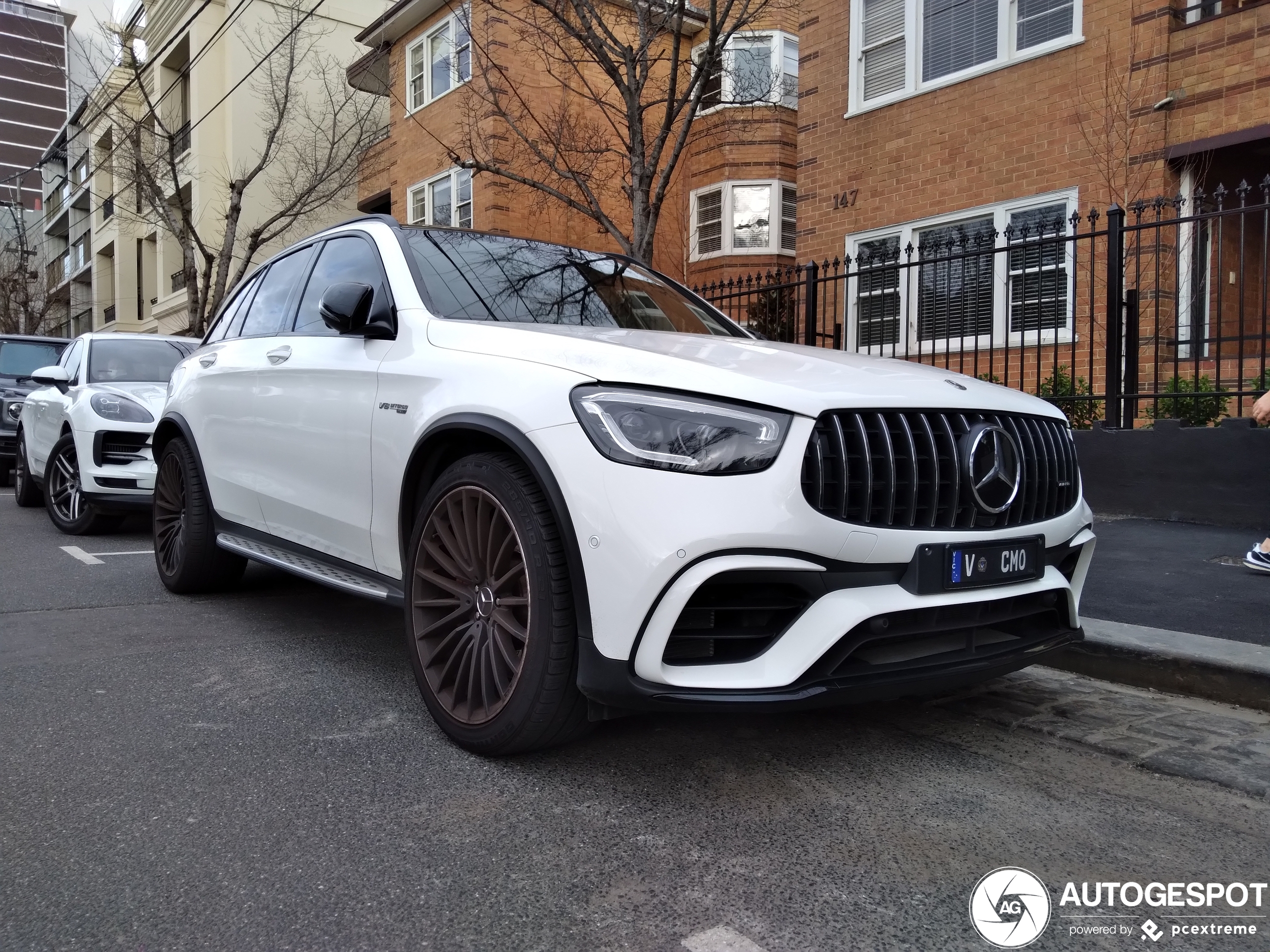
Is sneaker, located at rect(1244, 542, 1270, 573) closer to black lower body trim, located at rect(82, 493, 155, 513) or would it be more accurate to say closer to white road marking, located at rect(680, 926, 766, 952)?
white road marking, located at rect(680, 926, 766, 952)

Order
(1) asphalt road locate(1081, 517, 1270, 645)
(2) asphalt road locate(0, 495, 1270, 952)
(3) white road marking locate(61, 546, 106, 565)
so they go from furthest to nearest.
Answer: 1. (3) white road marking locate(61, 546, 106, 565)
2. (1) asphalt road locate(1081, 517, 1270, 645)
3. (2) asphalt road locate(0, 495, 1270, 952)

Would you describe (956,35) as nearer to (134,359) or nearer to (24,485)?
(134,359)

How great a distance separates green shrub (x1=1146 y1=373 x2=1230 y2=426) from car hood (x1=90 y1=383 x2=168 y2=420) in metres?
7.42

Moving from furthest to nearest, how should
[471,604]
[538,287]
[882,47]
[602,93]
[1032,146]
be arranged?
[882,47] < [1032,146] < [602,93] < [538,287] < [471,604]

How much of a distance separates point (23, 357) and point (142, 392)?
5.81m

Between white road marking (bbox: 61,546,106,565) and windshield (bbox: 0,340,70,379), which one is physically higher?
windshield (bbox: 0,340,70,379)

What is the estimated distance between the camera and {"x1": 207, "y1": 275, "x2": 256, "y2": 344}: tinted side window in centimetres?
524

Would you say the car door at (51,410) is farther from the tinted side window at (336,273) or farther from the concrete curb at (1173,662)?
the concrete curb at (1173,662)

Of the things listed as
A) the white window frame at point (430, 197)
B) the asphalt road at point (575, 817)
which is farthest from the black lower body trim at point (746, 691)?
the white window frame at point (430, 197)

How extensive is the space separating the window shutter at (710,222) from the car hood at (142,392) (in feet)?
39.1

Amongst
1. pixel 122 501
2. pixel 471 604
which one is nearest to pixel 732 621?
pixel 471 604

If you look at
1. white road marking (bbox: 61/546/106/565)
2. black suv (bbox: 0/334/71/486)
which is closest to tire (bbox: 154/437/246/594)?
white road marking (bbox: 61/546/106/565)

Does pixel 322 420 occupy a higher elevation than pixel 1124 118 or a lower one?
lower

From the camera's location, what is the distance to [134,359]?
837 centimetres
